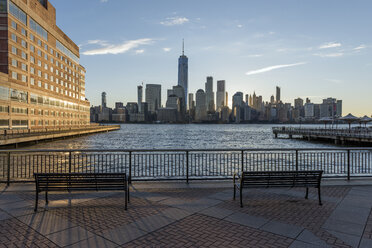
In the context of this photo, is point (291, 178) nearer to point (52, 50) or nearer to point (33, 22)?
point (33, 22)

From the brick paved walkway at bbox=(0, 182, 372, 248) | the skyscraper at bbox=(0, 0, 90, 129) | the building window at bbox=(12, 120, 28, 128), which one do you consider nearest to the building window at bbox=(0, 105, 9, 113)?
the skyscraper at bbox=(0, 0, 90, 129)

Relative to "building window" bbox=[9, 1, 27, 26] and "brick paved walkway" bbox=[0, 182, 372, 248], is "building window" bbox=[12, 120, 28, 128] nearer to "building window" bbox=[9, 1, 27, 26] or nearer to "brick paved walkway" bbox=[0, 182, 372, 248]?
"building window" bbox=[9, 1, 27, 26]

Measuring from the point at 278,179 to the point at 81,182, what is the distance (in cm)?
556

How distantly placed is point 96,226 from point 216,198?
3.77 m

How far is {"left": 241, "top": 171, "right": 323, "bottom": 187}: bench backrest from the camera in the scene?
7.87 metres

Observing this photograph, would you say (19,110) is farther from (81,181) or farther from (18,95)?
(81,181)

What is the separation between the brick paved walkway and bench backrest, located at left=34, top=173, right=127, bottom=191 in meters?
0.58

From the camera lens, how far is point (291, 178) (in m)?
8.08

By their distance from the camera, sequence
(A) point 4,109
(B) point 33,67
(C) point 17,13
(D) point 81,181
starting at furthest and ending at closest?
(B) point 33,67 → (C) point 17,13 → (A) point 4,109 → (D) point 81,181

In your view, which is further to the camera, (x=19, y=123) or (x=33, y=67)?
(x=33, y=67)

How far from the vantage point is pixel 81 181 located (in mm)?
7715

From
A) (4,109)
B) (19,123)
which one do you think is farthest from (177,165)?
(19,123)

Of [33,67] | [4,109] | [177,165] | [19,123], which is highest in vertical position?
[33,67]

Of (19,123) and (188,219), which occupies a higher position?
(19,123)
